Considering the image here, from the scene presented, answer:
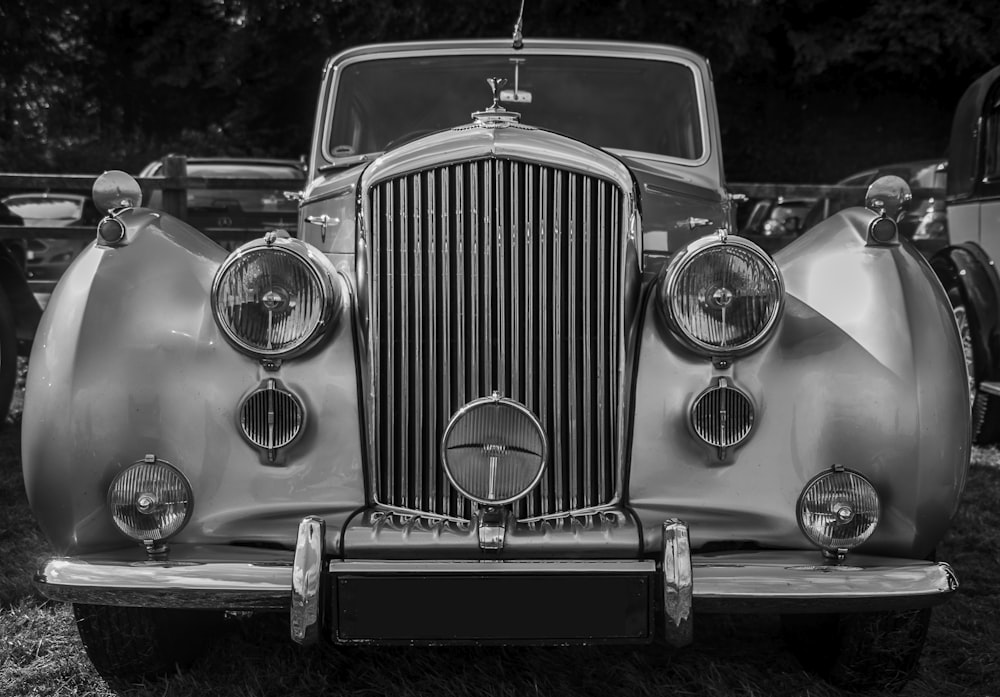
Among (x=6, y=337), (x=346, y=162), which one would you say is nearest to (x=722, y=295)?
(x=346, y=162)

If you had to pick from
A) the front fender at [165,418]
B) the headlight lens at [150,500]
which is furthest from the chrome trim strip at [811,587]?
the headlight lens at [150,500]

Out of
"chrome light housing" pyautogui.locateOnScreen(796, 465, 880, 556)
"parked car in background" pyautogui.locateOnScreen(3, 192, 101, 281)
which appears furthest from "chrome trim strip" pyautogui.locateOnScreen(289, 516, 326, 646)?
"parked car in background" pyautogui.locateOnScreen(3, 192, 101, 281)

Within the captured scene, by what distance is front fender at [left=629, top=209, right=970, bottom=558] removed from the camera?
7.15 ft

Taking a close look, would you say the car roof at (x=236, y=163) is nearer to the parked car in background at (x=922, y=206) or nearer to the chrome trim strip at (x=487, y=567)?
the parked car in background at (x=922, y=206)

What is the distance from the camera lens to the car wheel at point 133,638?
236 centimetres

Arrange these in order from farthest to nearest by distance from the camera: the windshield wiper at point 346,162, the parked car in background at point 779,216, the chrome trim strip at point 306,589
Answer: the parked car in background at point 779,216, the windshield wiper at point 346,162, the chrome trim strip at point 306,589

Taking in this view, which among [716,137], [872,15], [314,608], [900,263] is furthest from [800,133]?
[314,608]

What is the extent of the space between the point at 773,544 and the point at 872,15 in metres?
12.5

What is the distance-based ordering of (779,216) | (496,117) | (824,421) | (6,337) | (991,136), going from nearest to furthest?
(824,421), (496,117), (6,337), (991,136), (779,216)

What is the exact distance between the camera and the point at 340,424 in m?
2.27

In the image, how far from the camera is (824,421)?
2217mm

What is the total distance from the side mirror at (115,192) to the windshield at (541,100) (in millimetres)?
1168

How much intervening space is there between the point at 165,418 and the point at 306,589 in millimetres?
542

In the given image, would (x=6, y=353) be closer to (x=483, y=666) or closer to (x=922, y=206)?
(x=483, y=666)
